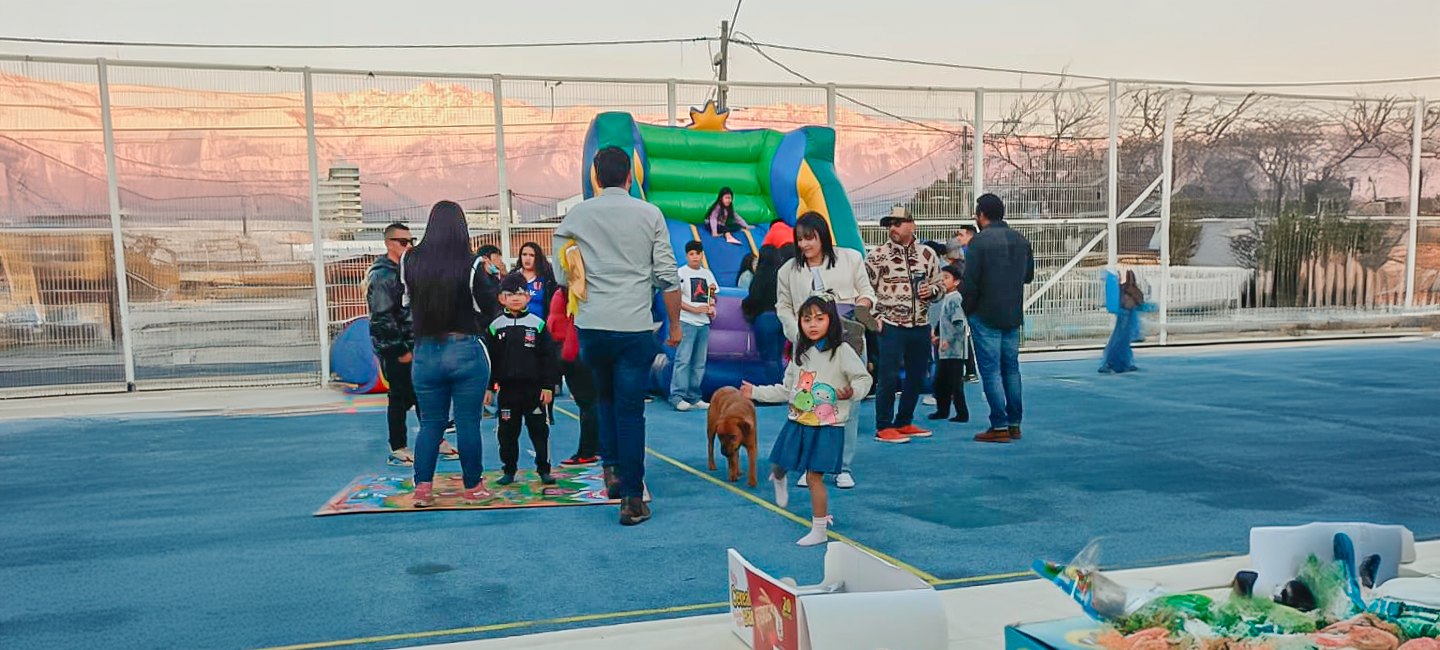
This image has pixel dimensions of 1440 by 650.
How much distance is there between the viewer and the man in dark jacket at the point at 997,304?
7.12m

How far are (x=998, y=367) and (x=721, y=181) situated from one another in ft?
13.7

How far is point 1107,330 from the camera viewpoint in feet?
43.9

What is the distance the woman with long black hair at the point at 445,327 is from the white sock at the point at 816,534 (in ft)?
6.16

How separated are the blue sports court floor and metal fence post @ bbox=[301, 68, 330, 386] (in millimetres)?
2416

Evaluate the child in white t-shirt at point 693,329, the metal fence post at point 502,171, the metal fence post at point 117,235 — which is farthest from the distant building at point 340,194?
the child in white t-shirt at point 693,329

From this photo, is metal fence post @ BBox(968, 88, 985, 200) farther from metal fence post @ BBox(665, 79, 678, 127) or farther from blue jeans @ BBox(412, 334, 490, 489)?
blue jeans @ BBox(412, 334, 490, 489)

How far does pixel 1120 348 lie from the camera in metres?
11.1

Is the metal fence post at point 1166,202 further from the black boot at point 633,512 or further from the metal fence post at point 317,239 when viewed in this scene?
the black boot at point 633,512

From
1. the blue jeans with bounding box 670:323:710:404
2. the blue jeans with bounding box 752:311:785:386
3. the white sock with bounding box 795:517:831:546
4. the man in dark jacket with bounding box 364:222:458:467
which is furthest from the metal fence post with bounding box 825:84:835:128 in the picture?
the white sock with bounding box 795:517:831:546

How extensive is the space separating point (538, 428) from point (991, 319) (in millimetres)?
3160

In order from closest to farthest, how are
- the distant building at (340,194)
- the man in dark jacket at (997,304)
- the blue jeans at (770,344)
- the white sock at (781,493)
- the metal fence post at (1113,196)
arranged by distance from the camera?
the white sock at (781,493) < the man in dark jacket at (997,304) < the blue jeans at (770,344) < the distant building at (340,194) < the metal fence post at (1113,196)

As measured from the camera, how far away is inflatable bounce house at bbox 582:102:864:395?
977 cm

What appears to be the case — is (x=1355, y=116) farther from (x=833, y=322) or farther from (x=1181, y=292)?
(x=833, y=322)

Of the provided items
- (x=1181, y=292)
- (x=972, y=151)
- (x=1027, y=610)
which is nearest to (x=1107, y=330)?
(x=1181, y=292)
